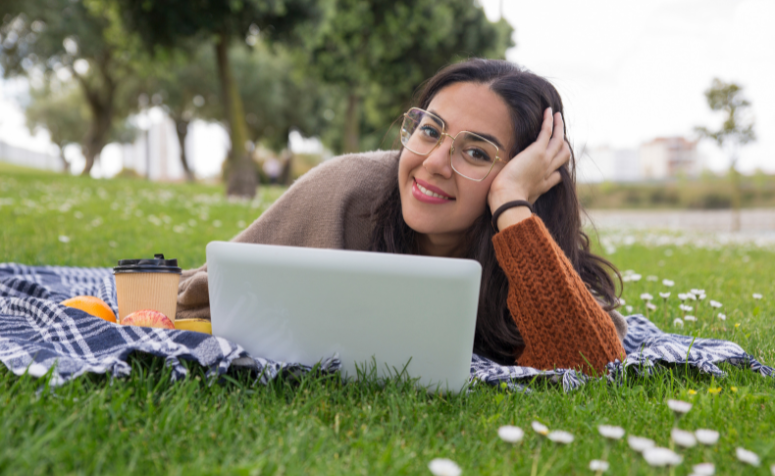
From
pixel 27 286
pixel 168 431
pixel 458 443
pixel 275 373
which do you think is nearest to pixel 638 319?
pixel 458 443

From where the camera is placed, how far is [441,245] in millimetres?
2402

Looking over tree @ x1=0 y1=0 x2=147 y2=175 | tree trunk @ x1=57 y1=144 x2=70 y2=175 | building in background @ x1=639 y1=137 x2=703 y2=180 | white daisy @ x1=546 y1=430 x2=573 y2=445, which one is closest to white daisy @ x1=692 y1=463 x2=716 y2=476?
white daisy @ x1=546 y1=430 x2=573 y2=445

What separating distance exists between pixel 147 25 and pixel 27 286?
9.71 metres

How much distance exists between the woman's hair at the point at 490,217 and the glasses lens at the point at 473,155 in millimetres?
128

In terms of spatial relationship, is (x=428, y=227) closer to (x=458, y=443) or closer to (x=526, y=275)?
(x=526, y=275)

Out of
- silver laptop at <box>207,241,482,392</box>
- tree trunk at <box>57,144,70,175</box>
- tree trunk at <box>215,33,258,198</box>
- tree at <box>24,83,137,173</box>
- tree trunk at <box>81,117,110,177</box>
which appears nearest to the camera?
silver laptop at <box>207,241,482,392</box>

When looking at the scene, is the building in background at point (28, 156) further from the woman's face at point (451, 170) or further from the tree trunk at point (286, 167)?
the woman's face at point (451, 170)

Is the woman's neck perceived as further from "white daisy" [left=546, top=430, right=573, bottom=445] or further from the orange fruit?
the orange fruit

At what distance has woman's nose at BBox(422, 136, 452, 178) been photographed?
6.64 feet

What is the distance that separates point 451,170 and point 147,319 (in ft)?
4.03

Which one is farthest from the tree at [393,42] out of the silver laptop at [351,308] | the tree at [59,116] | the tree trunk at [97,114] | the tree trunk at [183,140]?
the tree at [59,116]

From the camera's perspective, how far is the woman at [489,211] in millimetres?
Answer: 1988

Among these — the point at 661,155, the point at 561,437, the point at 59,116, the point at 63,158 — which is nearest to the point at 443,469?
the point at 561,437

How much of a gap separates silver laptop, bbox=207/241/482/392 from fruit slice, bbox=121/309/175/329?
0.40 m
